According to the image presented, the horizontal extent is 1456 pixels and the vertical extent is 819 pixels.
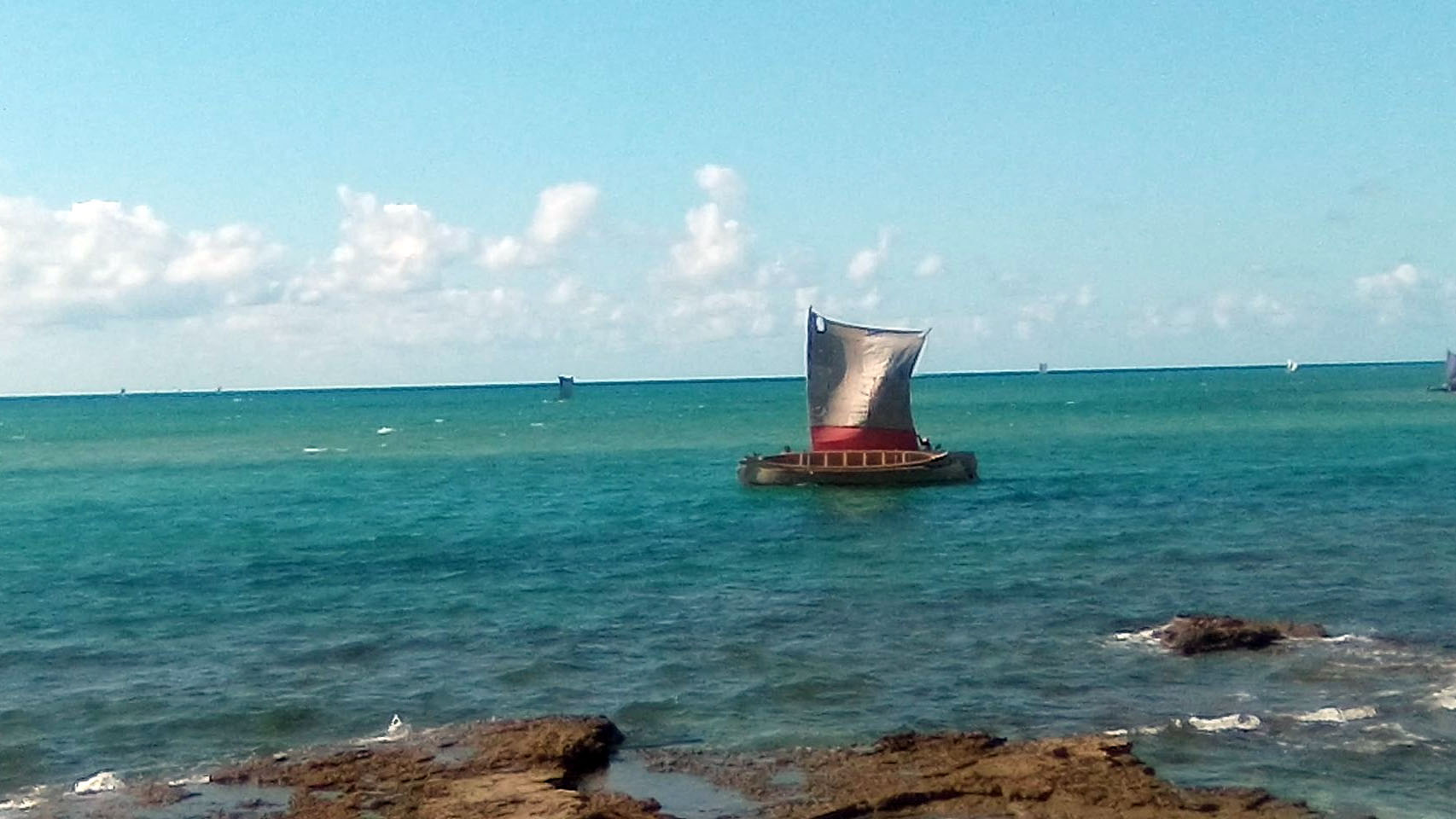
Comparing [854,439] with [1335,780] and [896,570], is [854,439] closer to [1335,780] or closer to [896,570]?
[896,570]

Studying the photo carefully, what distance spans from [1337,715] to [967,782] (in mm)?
8372

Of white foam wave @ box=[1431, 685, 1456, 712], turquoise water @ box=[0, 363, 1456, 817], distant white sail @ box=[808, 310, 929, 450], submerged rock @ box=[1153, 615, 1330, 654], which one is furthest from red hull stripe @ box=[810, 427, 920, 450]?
white foam wave @ box=[1431, 685, 1456, 712]

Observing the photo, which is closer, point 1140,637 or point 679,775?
point 679,775

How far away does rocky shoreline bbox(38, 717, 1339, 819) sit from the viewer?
20234 mm

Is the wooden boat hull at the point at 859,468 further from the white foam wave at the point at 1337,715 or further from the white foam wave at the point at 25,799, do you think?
the white foam wave at the point at 25,799

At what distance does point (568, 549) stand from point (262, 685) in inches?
863

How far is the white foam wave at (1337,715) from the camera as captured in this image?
24.9 metres

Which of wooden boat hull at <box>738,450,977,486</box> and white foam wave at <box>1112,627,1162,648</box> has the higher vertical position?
wooden boat hull at <box>738,450,977,486</box>

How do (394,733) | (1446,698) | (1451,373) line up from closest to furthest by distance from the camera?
(394,733) → (1446,698) → (1451,373)

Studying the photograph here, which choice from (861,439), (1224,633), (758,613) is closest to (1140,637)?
(1224,633)

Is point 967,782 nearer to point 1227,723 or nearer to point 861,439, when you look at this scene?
point 1227,723

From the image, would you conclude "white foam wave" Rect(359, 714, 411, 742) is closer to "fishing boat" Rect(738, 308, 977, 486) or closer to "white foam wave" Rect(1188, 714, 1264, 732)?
"white foam wave" Rect(1188, 714, 1264, 732)

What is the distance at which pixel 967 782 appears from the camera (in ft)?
70.0

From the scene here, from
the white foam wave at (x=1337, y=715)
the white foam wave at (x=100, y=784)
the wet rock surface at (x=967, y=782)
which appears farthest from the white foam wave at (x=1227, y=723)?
the white foam wave at (x=100, y=784)
